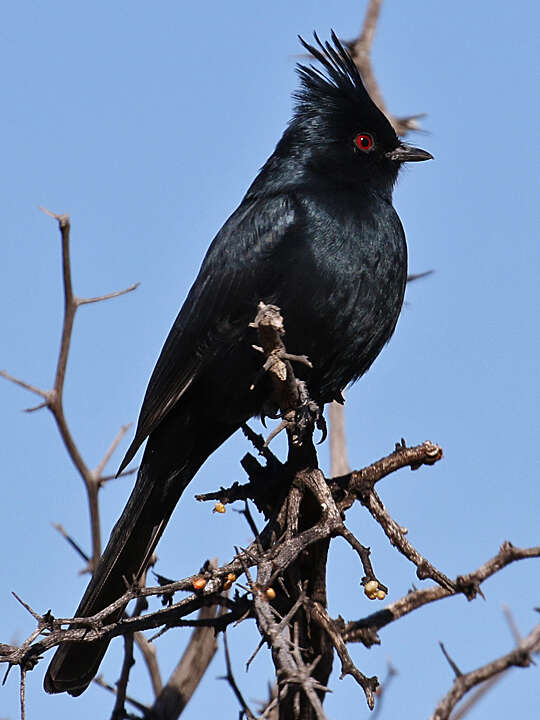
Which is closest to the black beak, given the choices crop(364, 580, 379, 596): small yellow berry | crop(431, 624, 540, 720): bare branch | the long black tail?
the long black tail

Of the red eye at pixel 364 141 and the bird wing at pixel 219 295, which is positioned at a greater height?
the red eye at pixel 364 141

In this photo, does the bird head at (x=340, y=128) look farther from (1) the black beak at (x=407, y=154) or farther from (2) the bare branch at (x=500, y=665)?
(2) the bare branch at (x=500, y=665)

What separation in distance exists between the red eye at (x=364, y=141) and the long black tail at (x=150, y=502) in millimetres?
1763

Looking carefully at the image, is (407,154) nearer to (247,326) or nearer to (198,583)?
(247,326)

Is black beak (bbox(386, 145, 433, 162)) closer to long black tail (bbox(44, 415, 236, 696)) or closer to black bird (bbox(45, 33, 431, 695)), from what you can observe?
black bird (bbox(45, 33, 431, 695))

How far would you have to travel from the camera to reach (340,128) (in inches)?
238

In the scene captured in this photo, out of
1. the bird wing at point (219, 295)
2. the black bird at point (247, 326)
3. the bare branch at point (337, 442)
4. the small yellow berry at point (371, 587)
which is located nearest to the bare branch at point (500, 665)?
the small yellow berry at point (371, 587)

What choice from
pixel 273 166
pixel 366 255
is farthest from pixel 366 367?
pixel 273 166

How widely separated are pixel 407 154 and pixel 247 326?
1.74 metres

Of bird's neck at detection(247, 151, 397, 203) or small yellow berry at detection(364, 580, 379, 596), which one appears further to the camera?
bird's neck at detection(247, 151, 397, 203)

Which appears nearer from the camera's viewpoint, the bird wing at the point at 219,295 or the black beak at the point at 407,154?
the bird wing at the point at 219,295

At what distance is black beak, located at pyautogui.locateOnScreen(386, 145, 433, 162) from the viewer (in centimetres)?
619

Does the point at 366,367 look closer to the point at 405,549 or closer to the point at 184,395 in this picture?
the point at 184,395

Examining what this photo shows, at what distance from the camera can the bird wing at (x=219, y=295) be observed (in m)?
5.23
